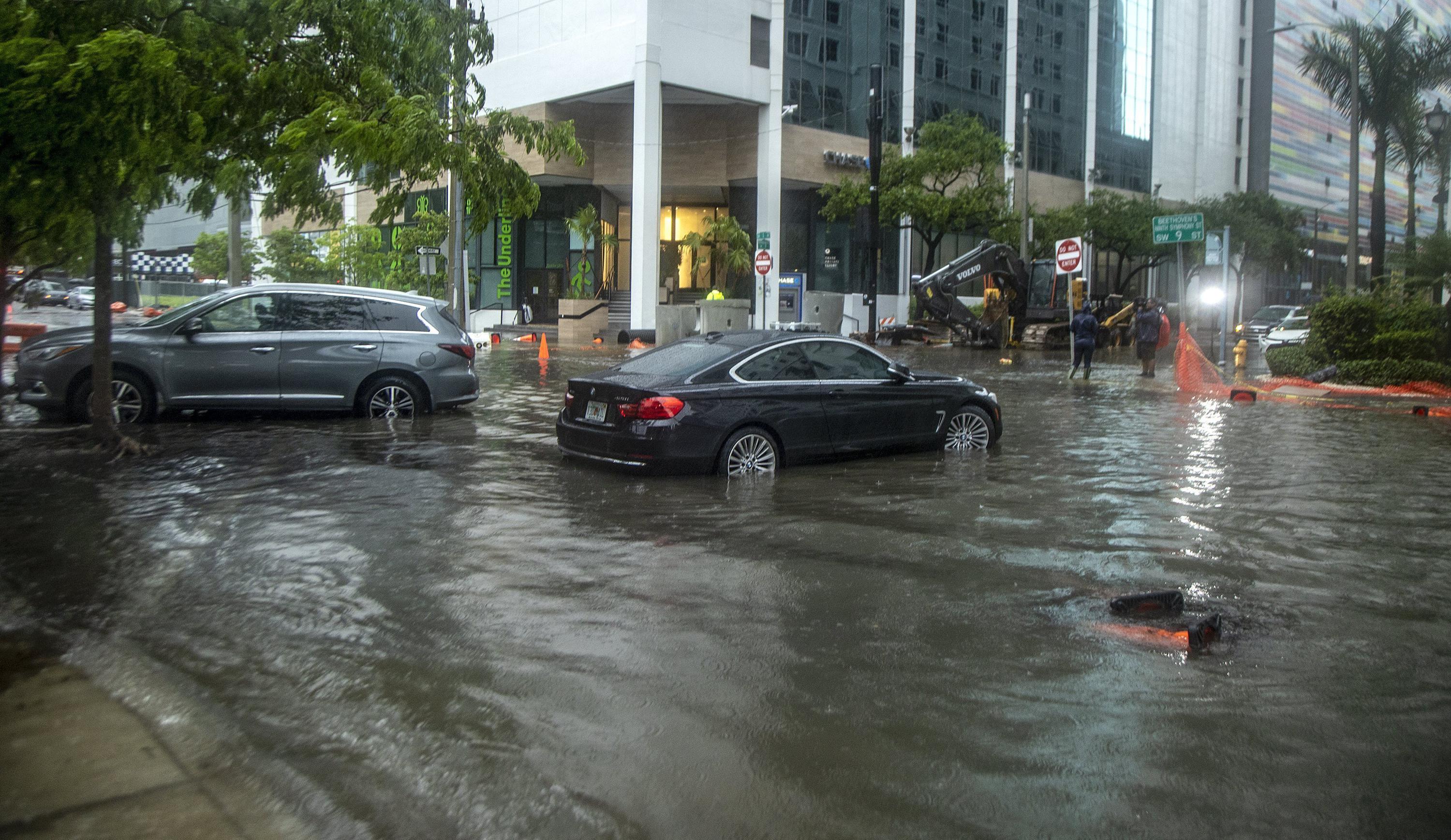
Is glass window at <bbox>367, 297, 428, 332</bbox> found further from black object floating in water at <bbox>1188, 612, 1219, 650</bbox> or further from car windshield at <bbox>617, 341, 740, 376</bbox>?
black object floating in water at <bbox>1188, 612, 1219, 650</bbox>

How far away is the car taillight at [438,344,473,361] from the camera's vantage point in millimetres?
14406

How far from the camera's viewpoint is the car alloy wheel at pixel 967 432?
1227 centimetres

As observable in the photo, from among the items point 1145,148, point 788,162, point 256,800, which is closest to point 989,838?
point 256,800

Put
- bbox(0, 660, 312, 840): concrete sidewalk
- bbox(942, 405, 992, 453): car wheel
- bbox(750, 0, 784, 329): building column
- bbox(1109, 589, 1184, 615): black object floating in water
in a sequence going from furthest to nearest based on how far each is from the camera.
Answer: bbox(750, 0, 784, 329): building column → bbox(942, 405, 992, 453): car wheel → bbox(1109, 589, 1184, 615): black object floating in water → bbox(0, 660, 312, 840): concrete sidewalk

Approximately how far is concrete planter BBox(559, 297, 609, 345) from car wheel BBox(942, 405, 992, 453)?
32.9m

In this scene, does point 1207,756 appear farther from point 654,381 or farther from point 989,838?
point 654,381

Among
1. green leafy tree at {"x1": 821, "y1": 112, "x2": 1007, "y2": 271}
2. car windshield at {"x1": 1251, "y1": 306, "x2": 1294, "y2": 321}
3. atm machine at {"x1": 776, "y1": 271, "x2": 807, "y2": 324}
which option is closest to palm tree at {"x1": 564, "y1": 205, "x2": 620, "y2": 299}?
atm machine at {"x1": 776, "y1": 271, "x2": 807, "y2": 324}

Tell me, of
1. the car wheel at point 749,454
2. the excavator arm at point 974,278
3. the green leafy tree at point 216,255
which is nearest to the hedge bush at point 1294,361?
the excavator arm at point 974,278

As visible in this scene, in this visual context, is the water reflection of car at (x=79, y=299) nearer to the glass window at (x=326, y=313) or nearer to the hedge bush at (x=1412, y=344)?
the glass window at (x=326, y=313)

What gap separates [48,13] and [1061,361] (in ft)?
90.0

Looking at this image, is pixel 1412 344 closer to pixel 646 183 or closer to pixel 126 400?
pixel 126 400

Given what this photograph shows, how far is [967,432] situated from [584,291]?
41263 mm

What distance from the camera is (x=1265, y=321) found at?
49.4 metres

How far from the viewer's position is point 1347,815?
3.88 metres
